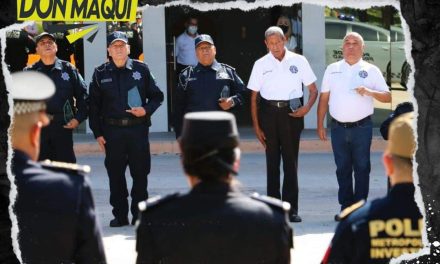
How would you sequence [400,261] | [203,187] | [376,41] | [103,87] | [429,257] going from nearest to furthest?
[203,187]
[400,261]
[429,257]
[103,87]
[376,41]

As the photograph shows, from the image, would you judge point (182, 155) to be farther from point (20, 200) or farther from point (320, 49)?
point (320, 49)

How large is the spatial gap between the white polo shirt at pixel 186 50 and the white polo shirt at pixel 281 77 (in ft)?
17.1

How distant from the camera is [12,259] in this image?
4.18 metres

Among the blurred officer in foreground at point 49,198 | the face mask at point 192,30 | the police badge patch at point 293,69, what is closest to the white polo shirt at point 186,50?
the face mask at point 192,30

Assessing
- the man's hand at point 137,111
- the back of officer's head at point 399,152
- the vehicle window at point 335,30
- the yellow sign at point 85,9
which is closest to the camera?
the back of officer's head at point 399,152

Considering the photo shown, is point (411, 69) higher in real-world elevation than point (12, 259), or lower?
higher

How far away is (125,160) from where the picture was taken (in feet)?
29.0

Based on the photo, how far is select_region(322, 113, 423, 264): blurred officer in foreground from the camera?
11.6 ft

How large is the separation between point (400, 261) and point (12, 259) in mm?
1574

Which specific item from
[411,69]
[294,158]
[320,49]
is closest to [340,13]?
[320,49]

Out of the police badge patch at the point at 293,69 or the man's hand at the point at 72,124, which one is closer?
the man's hand at the point at 72,124

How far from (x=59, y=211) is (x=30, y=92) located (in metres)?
0.44

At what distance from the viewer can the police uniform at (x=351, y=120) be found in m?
8.66

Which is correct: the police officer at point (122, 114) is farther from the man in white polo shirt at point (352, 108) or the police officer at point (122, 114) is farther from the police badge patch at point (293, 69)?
the man in white polo shirt at point (352, 108)
